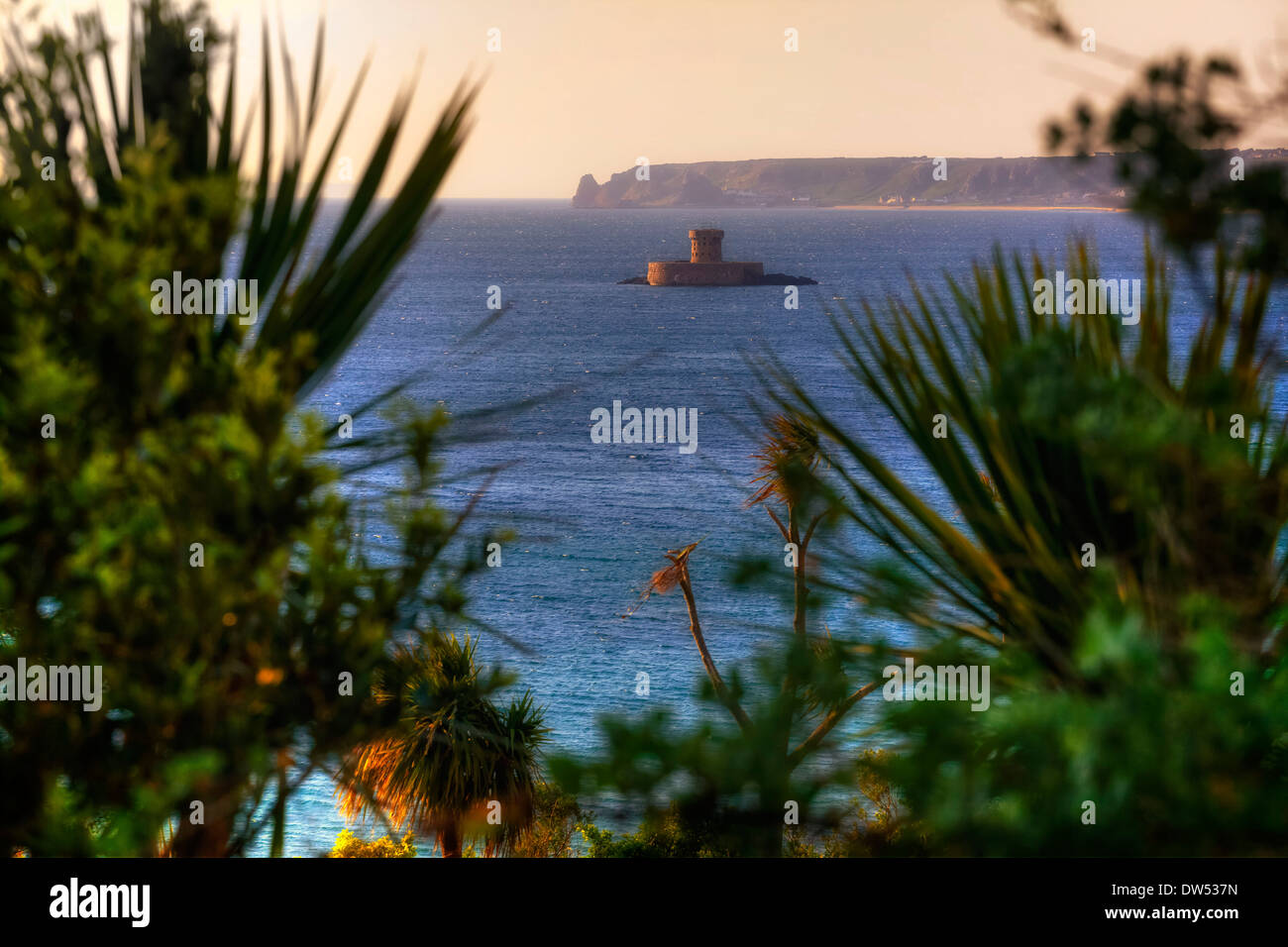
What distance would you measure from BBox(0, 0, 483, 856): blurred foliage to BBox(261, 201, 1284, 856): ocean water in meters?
0.27

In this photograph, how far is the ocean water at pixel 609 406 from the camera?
104ft

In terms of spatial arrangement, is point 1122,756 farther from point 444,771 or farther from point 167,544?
point 444,771

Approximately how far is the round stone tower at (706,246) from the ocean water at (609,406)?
3146 millimetres

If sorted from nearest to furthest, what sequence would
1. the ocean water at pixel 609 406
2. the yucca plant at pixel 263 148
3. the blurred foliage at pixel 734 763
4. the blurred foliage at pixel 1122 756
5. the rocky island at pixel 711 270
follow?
the blurred foliage at pixel 1122 756, the blurred foliage at pixel 734 763, the yucca plant at pixel 263 148, the ocean water at pixel 609 406, the rocky island at pixel 711 270

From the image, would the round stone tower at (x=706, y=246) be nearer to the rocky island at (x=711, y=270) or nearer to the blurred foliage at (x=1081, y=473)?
the rocky island at (x=711, y=270)

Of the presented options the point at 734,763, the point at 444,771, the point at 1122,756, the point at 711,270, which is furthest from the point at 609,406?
the point at 1122,756

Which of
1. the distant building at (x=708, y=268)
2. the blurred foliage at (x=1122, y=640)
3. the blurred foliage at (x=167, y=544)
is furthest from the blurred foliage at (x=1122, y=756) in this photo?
the distant building at (x=708, y=268)

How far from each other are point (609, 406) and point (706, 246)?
36666 millimetres

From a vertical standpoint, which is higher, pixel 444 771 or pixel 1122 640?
pixel 1122 640

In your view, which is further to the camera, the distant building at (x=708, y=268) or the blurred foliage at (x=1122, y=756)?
the distant building at (x=708, y=268)

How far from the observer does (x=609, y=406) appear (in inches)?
2566

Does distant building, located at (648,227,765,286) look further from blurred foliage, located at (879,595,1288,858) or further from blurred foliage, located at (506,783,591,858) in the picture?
blurred foliage, located at (879,595,1288,858)

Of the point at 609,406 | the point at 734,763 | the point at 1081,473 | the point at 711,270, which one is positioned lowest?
the point at 734,763

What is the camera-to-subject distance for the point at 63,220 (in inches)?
83.4
